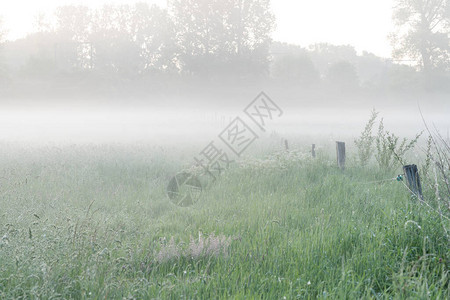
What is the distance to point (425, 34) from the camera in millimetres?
34750

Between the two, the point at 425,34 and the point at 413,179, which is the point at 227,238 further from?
the point at 425,34

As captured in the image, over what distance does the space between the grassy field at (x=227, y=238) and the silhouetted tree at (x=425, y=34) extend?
111 feet

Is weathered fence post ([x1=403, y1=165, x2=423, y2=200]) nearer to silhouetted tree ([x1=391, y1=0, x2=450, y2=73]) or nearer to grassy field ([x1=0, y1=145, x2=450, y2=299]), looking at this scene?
grassy field ([x1=0, y1=145, x2=450, y2=299])

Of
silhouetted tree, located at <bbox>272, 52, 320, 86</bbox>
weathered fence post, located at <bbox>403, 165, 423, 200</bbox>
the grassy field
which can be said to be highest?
silhouetted tree, located at <bbox>272, 52, 320, 86</bbox>

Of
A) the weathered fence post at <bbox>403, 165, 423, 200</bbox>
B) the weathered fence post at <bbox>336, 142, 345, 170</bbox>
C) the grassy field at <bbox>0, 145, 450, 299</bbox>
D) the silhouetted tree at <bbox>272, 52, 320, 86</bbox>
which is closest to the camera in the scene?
the grassy field at <bbox>0, 145, 450, 299</bbox>

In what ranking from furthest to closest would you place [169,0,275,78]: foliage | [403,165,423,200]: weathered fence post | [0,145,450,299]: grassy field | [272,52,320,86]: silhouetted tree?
1. [272,52,320,86]: silhouetted tree
2. [169,0,275,78]: foliage
3. [403,165,423,200]: weathered fence post
4. [0,145,450,299]: grassy field

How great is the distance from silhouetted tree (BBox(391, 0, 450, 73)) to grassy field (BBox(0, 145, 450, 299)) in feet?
111

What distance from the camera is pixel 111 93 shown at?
3675cm

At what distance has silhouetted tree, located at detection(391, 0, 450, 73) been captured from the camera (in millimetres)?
34750

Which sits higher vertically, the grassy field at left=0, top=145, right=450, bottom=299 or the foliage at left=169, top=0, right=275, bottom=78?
the foliage at left=169, top=0, right=275, bottom=78

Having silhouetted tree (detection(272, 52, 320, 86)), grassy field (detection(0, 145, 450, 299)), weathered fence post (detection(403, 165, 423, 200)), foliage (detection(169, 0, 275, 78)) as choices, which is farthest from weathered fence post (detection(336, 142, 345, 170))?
silhouetted tree (detection(272, 52, 320, 86))

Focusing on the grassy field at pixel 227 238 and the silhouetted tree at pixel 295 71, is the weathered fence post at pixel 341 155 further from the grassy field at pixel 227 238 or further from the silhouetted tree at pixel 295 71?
the silhouetted tree at pixel 295 71

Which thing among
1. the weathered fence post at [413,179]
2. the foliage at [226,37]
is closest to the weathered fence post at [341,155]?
the weathered fence post at [413,179]

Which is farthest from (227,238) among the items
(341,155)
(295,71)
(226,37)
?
(295,71)
